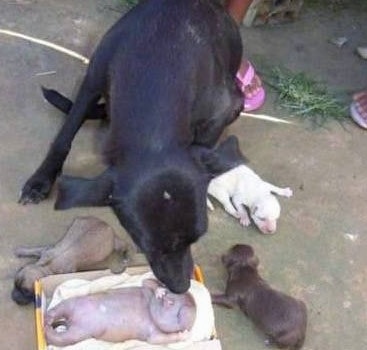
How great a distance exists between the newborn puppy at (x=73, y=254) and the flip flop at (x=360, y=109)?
159 cm

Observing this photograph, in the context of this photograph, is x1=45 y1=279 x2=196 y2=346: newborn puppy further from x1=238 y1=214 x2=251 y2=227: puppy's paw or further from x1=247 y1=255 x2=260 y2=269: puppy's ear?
x1=238 y1=214 x2=251 y2=227: puppy's paw

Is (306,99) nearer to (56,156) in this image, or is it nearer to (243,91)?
(243,91)

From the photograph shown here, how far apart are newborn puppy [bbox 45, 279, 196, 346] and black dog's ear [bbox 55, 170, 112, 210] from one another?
37 cm

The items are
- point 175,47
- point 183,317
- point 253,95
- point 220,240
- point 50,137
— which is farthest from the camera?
point 253,95

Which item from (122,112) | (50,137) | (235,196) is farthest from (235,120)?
(122,112)

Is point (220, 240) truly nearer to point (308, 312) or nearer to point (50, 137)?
point (308, 312)

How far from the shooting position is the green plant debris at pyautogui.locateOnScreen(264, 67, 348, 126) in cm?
478

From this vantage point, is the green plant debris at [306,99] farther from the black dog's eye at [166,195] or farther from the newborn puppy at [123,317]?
the black dog's eye at [166,195]

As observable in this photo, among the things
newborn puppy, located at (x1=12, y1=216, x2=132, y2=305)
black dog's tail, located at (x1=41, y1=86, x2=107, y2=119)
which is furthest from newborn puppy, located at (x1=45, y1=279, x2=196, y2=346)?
black dog's tail, located at (x1=41, y1=86, x2=107, y2=119)

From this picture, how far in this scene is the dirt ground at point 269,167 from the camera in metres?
3.84

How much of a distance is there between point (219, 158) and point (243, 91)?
1.36 meters

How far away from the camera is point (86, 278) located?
356 cm

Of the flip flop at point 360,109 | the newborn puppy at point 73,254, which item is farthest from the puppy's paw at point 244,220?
the flip flop at point 360,109

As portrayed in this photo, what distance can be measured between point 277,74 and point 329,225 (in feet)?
3.42
